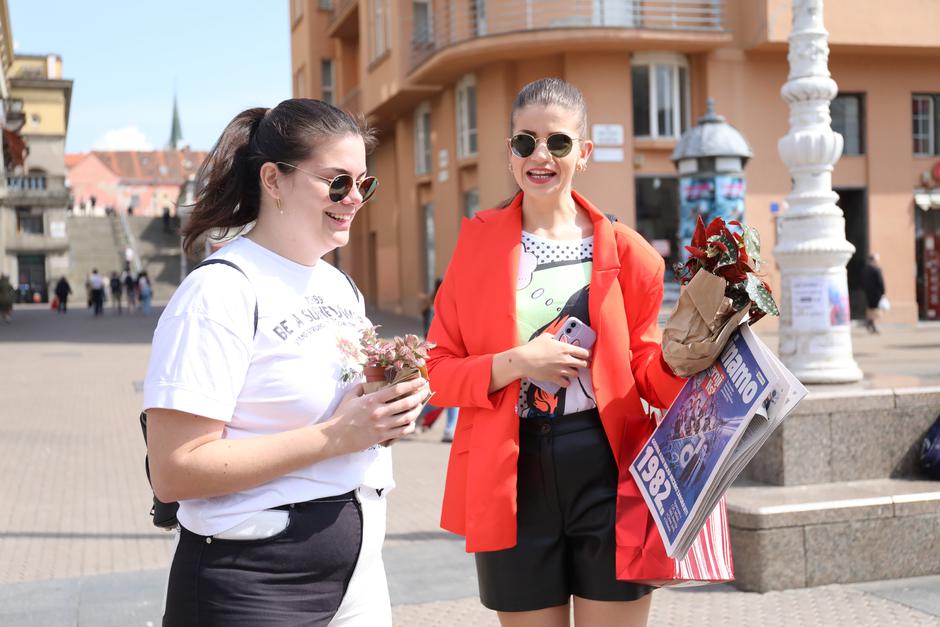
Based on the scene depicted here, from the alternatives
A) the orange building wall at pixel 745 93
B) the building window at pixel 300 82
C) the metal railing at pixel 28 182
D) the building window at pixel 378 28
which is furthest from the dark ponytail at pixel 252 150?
the metal railing at pixel 28 182

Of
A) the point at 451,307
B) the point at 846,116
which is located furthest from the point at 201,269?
the point at 846,116

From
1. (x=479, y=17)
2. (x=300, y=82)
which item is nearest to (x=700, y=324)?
(x=479, y=17)

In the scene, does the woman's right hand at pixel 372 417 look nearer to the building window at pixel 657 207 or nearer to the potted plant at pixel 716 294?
the potted plant at pixel 716 294

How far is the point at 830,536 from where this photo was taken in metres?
5.15

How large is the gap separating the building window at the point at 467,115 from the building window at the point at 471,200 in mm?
964

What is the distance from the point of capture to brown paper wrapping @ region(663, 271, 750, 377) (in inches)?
96.8

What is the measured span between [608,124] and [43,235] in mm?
53751

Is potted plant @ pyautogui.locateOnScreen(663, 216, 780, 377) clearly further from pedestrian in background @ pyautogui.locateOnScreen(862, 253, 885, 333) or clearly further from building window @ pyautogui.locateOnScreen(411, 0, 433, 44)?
building window @ pyautogui.locateOnScreen(411, 0, 433, 44)

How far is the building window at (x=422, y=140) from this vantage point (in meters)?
30.0

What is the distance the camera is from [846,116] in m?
25.5

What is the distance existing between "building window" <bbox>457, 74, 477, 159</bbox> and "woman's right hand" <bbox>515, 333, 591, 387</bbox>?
23.6m

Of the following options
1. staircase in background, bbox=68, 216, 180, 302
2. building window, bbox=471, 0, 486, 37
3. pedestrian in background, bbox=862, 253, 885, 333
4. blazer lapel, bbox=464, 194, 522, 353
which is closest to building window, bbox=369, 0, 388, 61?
building window, bbox=471, 0, 486, 37

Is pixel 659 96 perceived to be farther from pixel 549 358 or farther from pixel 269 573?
pixel 269 573

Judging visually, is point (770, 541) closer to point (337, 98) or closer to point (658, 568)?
point (658, 568)
